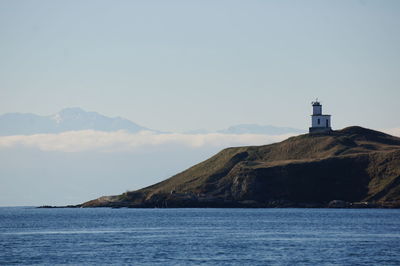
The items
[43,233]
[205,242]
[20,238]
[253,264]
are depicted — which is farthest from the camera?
[43,233]

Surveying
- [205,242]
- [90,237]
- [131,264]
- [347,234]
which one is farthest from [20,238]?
[347,234]

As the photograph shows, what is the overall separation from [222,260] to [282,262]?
6483mm

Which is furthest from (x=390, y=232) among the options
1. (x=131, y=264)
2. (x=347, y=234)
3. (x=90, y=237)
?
(x=131, y=264)

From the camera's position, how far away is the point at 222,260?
85062mm

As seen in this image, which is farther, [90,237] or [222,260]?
[90,237]

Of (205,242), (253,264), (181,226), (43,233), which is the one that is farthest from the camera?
(181,226)

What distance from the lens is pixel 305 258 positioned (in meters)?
86.3

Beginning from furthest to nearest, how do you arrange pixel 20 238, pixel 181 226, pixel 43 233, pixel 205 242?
pixel 181 226 → pixel 43 233 → pixel 20 238 → pixel 205 242

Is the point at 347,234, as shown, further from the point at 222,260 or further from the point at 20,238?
the point at 20,238

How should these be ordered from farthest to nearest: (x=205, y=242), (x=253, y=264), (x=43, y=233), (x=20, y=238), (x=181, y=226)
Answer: (x=181, y=226), (x=43, y=233), (x=20, y=238), (x=205, y=242), (x=253, y=264)

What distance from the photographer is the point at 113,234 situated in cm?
12619

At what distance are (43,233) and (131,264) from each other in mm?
51312

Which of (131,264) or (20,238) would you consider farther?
(20,238)

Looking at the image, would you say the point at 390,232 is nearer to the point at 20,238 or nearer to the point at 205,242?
the point at 205,242
